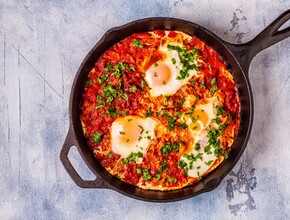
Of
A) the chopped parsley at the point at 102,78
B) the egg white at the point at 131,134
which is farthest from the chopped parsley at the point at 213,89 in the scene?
the chopped parsley at the point at 102,78

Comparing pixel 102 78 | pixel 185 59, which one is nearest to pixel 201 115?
pixel 185 59

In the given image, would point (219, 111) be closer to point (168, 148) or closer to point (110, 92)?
point (168, 148)

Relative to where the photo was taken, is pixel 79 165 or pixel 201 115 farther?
pixel 79 165

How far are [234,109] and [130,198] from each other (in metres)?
1.31

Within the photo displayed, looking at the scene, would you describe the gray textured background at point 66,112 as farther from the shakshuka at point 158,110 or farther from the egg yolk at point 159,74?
the egg yolk at point 159,74

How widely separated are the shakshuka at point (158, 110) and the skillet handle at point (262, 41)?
1.12 feet

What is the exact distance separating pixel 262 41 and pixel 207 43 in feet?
1.93

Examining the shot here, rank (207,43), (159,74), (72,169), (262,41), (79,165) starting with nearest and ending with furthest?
(262,41), (72,169), (159,74), (207,43), (79,165)

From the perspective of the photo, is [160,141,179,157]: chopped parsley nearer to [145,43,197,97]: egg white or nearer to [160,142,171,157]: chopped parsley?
[160,142,171,157]: chopped parsley

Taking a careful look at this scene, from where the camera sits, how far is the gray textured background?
513 cm

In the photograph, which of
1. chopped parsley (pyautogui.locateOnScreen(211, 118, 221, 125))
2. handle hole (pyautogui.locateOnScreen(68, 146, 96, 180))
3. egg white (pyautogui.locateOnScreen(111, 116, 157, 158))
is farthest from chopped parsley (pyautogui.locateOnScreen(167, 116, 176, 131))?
handle hole (pyautogui.locateOnScreen(68, 146, 96, 180))

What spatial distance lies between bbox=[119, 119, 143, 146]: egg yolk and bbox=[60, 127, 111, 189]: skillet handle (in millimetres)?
424

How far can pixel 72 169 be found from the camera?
15.5ft

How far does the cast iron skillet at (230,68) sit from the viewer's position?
464 cm
